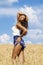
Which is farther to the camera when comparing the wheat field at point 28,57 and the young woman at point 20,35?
the wheat field at point 28,57

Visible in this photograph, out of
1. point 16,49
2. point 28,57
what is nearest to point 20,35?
point 16,49

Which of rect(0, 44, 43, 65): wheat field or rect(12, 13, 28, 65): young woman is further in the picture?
rect(0, 44, 43, 65): wheat field

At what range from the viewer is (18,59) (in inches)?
324

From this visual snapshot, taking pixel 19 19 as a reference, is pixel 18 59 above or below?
below

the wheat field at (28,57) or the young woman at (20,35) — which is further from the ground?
the young woman at (20,35)

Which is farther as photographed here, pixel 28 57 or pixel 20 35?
pixel 28 57

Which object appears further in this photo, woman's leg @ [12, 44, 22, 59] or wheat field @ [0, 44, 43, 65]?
wheat field @ [0, 44, 43, 65]

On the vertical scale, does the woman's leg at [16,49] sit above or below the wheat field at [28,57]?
above

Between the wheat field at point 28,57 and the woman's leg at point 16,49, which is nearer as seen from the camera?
the woman's leg at point 16,49

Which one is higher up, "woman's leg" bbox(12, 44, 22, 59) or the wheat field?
"woman's leg" bbox(12, 44, 22, 59)

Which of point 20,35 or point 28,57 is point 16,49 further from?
point 28,57

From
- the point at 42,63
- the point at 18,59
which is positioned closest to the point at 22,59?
the point at 18,59

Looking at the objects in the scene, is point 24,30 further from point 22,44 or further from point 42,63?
point 42,63

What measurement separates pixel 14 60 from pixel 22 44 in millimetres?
513
